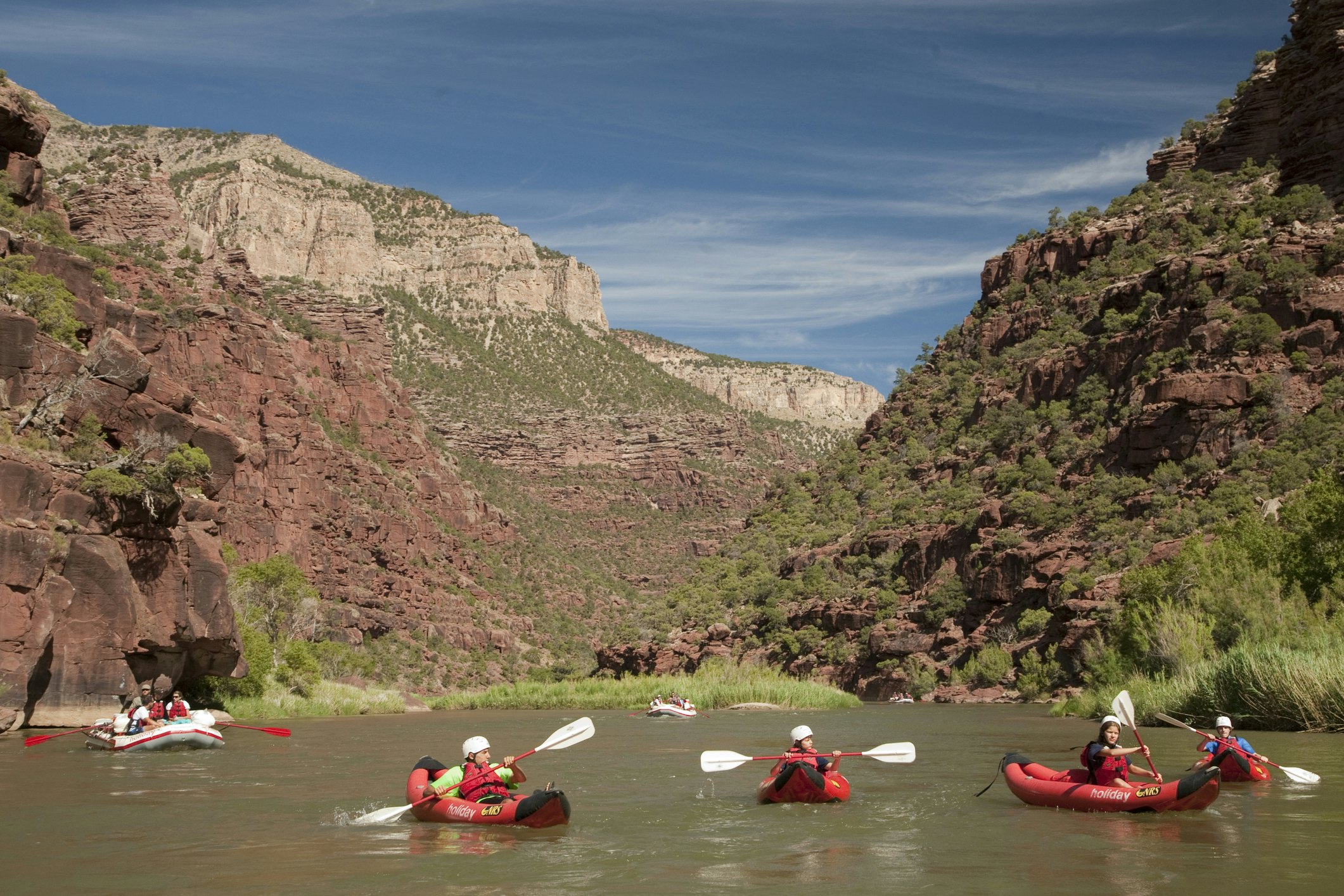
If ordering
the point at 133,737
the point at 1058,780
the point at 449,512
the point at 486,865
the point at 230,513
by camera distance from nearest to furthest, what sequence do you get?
the point at 486,865 < the point at 1058,780 < the point at 133,737 < the point at 230,513 < the point at 449,512

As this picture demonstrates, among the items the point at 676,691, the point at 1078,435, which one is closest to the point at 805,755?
the point at 676,691

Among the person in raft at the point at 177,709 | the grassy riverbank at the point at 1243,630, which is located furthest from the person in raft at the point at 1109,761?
the person in raft at the point at 177,709

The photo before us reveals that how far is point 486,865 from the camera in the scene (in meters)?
13.9

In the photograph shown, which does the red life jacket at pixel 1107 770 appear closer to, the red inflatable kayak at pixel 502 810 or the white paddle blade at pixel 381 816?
the red inflatable kayak at pixel 502 810

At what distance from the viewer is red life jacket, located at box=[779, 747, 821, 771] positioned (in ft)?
61.6

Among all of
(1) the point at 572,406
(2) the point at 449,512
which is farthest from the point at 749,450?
(2) the point at 449,512

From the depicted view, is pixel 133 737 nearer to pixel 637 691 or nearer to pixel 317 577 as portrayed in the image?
pixel 637 691

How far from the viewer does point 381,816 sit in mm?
16906

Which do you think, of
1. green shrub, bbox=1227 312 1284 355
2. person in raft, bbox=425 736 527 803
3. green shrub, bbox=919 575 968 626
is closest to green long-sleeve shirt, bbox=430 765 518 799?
person in raft, bbox=425 736 527 803

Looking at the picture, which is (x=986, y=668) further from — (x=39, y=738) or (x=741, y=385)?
(x=741, y=385)

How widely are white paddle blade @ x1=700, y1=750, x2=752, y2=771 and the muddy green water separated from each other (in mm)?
630

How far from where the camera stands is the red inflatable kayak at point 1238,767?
1953 cm

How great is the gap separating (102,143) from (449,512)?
60.8m

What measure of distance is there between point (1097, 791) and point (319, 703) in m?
40.6
